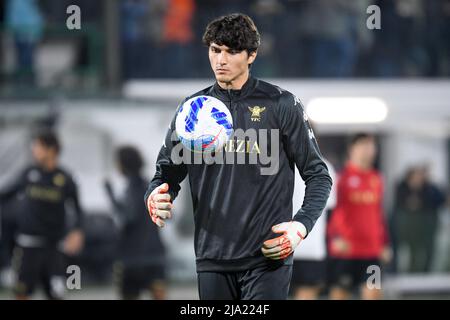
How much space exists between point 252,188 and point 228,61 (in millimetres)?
683

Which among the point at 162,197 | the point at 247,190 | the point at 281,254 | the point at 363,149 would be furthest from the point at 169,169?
the point at 363,149

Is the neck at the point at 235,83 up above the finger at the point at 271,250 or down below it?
above

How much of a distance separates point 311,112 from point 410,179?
72.7 inches

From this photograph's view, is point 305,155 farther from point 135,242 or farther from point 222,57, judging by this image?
→ point 135,242

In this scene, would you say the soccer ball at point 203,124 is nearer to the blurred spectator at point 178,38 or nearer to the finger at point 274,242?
the finger at point 274,242

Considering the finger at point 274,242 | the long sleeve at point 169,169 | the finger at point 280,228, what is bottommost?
the finger at point 274,242

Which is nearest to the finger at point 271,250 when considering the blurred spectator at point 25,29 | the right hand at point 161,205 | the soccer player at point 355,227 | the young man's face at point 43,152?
the right hand at point 161,205

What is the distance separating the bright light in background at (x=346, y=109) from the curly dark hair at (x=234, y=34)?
10685 mm

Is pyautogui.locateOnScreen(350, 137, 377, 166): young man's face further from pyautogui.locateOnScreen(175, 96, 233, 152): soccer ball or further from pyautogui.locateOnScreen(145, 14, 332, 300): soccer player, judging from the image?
pyautogui.locateOnScreen(175, 96, 233, 152): soccer ball

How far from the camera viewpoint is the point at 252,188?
18.3 ft

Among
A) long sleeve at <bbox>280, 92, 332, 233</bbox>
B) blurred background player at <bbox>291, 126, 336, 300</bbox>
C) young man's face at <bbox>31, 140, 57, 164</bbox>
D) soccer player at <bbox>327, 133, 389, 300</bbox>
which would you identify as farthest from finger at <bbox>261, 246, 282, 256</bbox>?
young man's face at <bbox>31, 140, 57, 164</bbox>

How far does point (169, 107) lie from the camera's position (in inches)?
645

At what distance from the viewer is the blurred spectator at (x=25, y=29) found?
17391 millimetres
